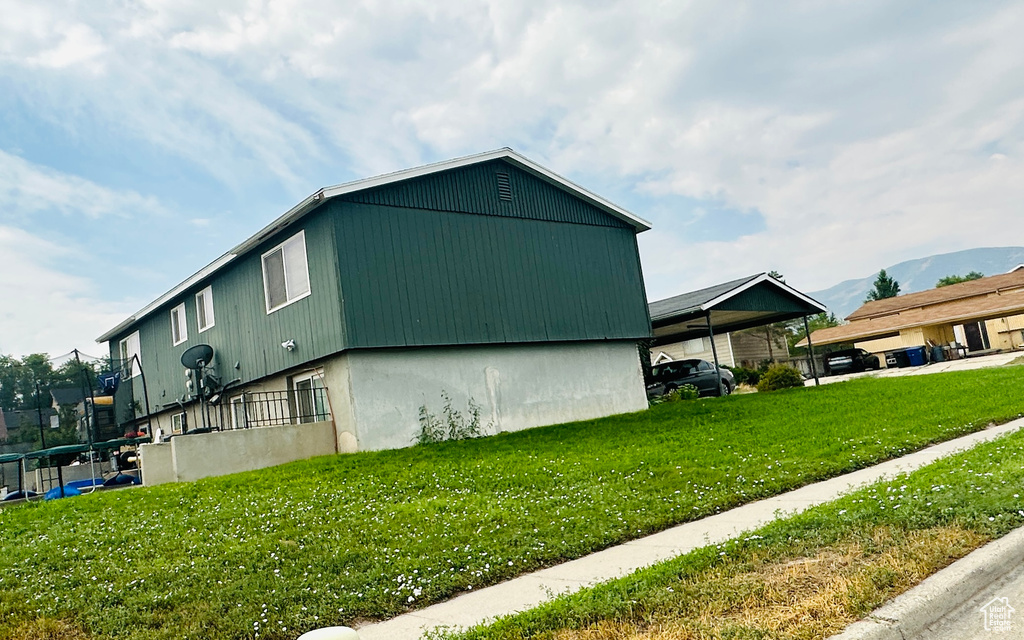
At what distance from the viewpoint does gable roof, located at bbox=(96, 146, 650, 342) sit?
15297 mm

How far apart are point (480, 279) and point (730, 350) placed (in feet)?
78.0

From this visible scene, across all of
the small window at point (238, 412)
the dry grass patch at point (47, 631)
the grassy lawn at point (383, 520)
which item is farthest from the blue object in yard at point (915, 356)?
the dry grass patch at point (47, 631)

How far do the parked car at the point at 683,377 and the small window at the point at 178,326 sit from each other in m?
14.5

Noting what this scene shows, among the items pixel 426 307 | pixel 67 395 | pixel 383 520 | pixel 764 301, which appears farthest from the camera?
pixel 764 301

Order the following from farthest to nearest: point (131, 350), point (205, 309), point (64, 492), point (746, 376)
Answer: point (746, 376) → point (131, 350) → point (205, 309) → point (64, 492)

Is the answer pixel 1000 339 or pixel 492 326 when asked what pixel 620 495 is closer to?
pixel 492 326

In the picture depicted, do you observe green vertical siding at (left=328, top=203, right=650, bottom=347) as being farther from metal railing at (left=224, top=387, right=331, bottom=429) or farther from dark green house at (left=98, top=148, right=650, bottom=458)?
metal railing at (left=224, top=387, right=331, bottom=429)

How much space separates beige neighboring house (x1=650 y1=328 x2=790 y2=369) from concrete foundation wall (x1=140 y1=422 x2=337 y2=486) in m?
20.2

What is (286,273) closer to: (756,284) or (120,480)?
(120,480)

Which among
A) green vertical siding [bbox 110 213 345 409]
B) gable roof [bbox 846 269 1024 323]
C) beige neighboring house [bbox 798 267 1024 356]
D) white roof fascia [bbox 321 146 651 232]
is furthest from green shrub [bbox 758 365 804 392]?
gable roof [bbox 846 269 1024 323]

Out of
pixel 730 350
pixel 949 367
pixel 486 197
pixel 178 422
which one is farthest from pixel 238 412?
pixel 949 367

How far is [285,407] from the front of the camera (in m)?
17.3

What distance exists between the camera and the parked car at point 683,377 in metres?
25.7

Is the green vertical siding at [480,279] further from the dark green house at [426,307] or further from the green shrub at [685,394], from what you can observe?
the green shrub at [685,394]
